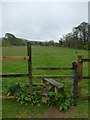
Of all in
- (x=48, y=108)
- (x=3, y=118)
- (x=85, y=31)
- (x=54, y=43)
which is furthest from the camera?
(x=85, y=31)

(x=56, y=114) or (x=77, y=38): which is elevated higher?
(x=77, y=38)

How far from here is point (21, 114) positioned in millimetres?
5367

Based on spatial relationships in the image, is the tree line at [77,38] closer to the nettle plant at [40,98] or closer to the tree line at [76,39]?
the tree line at [76,39]

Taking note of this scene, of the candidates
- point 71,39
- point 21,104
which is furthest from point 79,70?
point 71,39

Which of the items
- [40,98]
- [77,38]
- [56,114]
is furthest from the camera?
[77,38]

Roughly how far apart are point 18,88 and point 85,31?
41.0 m

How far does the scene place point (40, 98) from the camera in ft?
19.9

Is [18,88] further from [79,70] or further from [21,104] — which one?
[79,70]

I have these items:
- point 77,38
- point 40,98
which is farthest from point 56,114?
point 77,38

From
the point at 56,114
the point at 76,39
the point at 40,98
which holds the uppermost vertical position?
the point at 76,39

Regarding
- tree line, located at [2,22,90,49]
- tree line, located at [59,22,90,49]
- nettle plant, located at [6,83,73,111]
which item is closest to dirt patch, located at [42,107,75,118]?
nettle plant, located at [6,83,73,111]

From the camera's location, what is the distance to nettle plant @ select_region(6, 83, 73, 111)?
5657 mm

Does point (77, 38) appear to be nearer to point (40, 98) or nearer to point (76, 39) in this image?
point (76, 39)

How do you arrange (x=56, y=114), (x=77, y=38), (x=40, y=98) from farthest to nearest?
(x=77, y=38) < (x=40, y=98) < (x=56, y=114)
